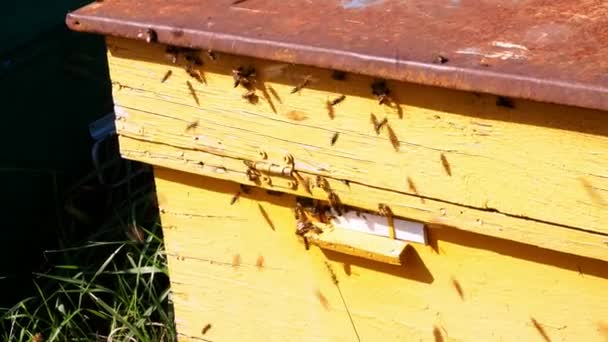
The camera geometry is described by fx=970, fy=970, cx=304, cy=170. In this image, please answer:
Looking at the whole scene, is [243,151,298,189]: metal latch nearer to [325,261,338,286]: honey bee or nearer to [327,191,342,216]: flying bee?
[327,191,342,216]: flying bee

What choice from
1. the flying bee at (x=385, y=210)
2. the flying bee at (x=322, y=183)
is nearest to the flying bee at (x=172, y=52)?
the flying bee at (x=322, y=183)

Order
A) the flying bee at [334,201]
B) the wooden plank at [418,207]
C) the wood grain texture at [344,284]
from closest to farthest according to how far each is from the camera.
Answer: the wooden plank at [418,207]
the wood grain texture at [344,284]
the flying bee at [334,201]

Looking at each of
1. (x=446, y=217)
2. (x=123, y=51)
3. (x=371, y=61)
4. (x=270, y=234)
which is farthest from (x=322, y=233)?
(x=123, y=51)

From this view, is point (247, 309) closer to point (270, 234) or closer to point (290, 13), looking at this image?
point (270, 234)

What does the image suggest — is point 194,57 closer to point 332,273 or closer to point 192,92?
point 192,92

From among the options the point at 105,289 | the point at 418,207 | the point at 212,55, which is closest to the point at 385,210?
the point at 418,207

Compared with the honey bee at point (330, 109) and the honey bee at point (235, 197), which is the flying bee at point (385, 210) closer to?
the honey bee at point (330, 109)

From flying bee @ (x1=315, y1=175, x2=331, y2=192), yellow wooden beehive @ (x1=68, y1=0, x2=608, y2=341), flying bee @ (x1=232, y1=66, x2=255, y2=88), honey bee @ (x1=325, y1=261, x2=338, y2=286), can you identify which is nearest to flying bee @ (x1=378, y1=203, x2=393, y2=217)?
yellow wooden beehive @ (x1=68, y1=0, x2=608, y2=341)
